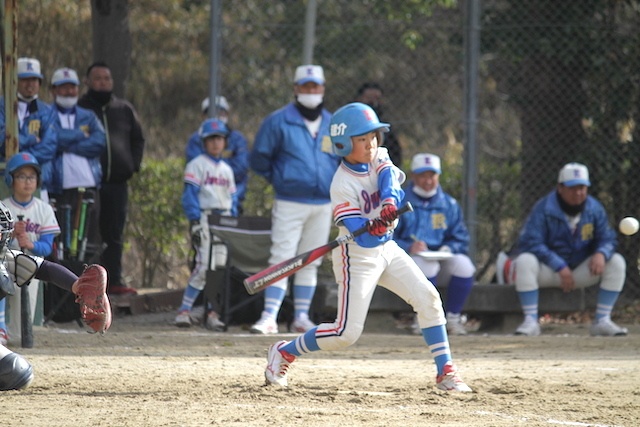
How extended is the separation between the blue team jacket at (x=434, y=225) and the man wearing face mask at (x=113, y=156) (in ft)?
8.81

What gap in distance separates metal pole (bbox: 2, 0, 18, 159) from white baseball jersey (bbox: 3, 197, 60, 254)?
0.57 metres

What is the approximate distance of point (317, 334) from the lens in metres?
5.10

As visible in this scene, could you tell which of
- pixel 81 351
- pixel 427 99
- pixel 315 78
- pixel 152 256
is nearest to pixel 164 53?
pixel 427 99

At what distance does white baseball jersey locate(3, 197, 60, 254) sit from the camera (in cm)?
703

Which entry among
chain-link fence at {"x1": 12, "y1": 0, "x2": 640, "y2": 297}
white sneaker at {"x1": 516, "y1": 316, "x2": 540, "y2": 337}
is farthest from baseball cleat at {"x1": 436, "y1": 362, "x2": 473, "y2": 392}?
chain-link fence at {"x1": 12, "y1": 0, "x2": 640, "y2": 297}

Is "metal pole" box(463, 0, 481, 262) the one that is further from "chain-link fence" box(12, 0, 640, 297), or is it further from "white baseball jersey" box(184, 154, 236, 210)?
"white baseball jersey" box(184, 154, 236, 210)

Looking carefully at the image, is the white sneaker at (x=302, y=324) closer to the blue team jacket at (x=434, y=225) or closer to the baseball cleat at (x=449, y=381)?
the blue team jacket at (x=434, y=225)

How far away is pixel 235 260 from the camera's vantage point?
8.40 metres

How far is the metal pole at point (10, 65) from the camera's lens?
23.1ft

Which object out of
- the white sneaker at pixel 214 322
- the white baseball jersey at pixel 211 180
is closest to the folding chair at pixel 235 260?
the white sneaker at pixel 214 322

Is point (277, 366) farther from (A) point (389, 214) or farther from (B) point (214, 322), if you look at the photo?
(B) point (214, 322)

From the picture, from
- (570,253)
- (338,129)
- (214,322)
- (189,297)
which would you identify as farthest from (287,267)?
(570,253)

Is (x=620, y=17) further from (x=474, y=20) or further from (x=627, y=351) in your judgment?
(x=627, y=351)

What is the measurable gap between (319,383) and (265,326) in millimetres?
2323
